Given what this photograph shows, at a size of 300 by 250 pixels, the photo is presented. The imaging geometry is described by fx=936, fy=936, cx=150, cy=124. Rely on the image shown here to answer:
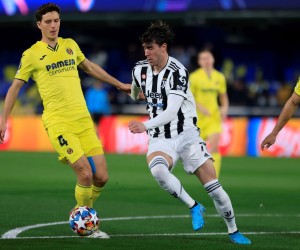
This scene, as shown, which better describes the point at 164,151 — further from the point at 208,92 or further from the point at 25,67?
the point at 208,92

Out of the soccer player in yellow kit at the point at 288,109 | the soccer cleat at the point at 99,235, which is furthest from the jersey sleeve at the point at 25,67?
the soccer player in yellow kit at the point at 288,109

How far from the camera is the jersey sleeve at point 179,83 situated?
9.16 metres

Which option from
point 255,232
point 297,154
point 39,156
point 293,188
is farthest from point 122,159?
point 255,232

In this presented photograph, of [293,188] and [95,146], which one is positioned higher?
[95,146]

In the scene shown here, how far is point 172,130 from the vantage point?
9.35 meters

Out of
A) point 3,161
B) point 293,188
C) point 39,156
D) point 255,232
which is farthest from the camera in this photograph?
point 39,156

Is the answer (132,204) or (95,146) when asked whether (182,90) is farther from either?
(132,204)

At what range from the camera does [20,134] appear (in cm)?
2714

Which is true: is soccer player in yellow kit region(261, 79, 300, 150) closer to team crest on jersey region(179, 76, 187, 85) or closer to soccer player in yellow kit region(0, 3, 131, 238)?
team crest on jersey region(179, 76, 187, 85)

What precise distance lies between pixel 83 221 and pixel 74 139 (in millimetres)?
890

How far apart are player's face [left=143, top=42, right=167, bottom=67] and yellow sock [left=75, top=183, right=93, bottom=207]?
1461 mm

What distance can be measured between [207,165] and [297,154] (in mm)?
15582

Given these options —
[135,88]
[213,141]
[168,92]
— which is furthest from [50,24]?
[213,141]

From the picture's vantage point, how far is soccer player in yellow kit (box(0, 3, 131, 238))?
9.57 m
